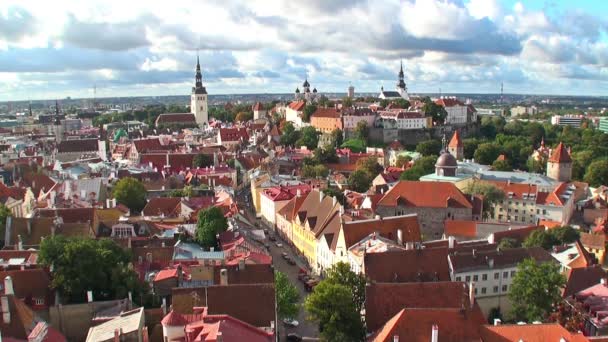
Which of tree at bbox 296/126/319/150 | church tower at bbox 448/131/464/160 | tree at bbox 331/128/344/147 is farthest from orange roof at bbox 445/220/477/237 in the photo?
tree at bbox 331/128/344/147

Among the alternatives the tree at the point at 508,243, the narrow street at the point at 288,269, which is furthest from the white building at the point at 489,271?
the narrow street at the point at 288,269

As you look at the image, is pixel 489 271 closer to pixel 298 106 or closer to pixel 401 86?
pixel 298 106

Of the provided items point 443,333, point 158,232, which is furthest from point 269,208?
point 443,333

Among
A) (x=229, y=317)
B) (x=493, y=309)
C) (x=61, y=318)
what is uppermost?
(x=229, y=317)

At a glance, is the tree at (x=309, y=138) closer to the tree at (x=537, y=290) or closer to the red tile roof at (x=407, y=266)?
the red tile roof at (x=407, y=266)

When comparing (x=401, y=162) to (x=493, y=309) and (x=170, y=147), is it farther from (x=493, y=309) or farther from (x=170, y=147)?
(x=493, y=309)
